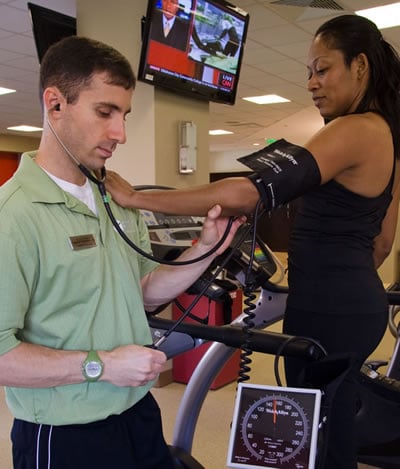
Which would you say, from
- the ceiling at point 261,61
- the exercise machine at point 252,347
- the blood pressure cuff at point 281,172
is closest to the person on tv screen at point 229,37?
the ceiling at point 261,61

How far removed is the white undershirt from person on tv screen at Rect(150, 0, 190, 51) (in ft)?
6.42

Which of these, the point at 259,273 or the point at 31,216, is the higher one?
the point at 31,216

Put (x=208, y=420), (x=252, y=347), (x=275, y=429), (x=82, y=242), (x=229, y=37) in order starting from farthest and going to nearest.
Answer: (x=229, y=37)
(x=208, y=420)
(x=252, y=347)
(x=82, y=242)
(x=275, y=429)

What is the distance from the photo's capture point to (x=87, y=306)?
3.33 feet

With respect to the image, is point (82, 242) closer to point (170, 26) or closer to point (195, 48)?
point (170, 26)

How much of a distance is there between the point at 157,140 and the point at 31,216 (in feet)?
8.27

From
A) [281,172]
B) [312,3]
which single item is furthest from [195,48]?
[281,172]

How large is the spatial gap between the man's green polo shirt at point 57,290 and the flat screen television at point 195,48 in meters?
2.01

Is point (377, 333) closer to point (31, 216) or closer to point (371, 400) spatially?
point (371, 400)

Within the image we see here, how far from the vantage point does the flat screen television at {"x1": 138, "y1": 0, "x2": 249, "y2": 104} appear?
9.37 feet

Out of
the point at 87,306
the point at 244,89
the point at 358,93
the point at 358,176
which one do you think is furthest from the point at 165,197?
the point at 244,89

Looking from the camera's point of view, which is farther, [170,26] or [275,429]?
[170,26]

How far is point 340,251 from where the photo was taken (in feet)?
4.46

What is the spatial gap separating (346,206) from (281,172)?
30 cm
